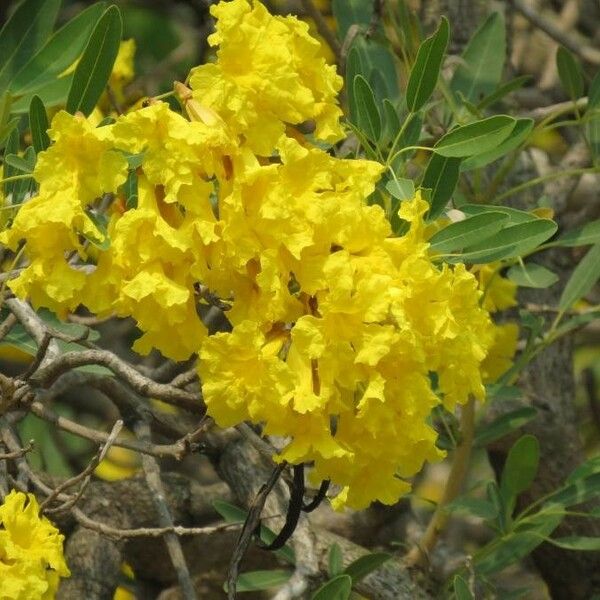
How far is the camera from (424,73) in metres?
1.83

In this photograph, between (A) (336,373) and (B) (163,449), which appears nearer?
(A) (336,373)

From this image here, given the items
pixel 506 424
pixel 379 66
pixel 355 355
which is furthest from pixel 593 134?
pixel 355 355

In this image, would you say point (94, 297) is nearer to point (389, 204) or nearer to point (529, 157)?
point (389, 204)

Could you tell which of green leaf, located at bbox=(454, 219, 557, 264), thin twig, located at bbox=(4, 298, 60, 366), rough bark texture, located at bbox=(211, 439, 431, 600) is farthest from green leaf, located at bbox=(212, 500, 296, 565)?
green leaf, located at bbox=(454, 219, 557, 264)

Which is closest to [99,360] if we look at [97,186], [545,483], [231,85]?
[97,186]

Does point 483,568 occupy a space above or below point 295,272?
below

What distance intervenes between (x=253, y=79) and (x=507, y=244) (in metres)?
0.43

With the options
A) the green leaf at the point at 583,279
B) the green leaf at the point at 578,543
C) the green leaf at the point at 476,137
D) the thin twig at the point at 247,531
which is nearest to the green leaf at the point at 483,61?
the green leaf at the point at 583,279

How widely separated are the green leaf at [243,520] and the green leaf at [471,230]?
536 millimetres

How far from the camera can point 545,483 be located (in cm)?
267

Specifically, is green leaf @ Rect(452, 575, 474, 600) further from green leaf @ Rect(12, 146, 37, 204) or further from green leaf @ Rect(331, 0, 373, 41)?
green leaf @ Rect(331, 0, 373, 41)

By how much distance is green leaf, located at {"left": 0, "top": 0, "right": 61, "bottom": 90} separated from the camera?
2.10 metres

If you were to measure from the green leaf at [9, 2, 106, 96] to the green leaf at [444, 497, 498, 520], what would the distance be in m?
0.89

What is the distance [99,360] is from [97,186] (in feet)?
0.86
